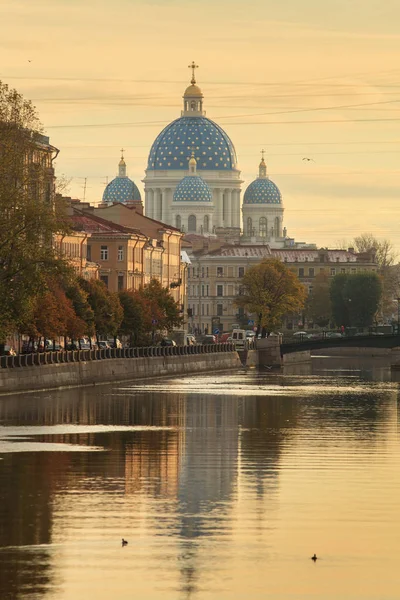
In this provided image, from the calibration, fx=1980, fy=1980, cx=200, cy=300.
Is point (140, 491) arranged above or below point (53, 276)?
below

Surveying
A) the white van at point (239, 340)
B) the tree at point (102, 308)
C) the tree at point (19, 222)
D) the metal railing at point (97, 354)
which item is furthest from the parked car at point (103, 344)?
the tree at point (19, 222)

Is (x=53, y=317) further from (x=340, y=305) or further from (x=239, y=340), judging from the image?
(x=340, y=305)

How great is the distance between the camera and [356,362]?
Result: 13912cm

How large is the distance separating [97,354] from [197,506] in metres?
54.9

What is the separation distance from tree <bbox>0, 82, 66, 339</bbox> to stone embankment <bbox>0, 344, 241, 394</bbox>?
293cm

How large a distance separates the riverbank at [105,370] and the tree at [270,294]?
34810 mm

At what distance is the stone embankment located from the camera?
68.9 metres

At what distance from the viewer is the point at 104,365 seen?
275 feet

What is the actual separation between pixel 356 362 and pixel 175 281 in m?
22.7

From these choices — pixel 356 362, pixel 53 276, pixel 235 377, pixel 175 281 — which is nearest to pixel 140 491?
pixel 53 276

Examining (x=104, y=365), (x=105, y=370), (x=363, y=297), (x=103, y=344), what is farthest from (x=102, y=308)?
(x=363, y=297)

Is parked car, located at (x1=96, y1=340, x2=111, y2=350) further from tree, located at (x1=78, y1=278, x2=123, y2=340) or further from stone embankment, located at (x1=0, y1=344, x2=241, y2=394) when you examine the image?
stone embankment, located at (x1=0, y1=344, x2=241, y2=394)

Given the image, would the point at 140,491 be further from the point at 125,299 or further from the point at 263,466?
the point at 125,299

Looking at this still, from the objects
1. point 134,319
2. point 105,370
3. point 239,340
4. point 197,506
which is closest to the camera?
point 197,506
